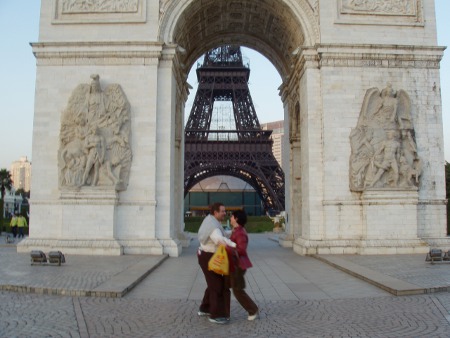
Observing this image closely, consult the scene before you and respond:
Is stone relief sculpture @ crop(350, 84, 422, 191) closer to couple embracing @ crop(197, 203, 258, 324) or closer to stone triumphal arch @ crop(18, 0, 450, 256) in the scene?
stone triumphal arch @ crop(18, 0, 450, 256)

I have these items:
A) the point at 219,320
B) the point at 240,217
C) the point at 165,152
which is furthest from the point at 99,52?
the point at 219,320

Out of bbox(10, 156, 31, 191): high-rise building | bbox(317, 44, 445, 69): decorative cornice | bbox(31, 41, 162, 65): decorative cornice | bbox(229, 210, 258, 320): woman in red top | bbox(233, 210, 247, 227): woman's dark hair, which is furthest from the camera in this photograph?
bbox(10, 156, 31, 191): high-rise building

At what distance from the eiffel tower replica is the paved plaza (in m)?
38.3

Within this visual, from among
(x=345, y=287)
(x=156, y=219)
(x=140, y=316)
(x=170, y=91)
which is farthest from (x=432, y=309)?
(x=170, y=91)

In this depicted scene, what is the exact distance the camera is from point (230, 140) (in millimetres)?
58531

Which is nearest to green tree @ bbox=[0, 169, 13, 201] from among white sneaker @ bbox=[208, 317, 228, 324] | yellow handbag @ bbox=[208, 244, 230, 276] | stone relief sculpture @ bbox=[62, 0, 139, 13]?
stone relief sculpture @ bbox=[62, 0, 139, 13]

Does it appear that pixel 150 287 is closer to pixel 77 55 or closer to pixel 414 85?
pixel 77 55

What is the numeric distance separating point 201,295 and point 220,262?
124 inches

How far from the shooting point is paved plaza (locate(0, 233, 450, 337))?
296 inches

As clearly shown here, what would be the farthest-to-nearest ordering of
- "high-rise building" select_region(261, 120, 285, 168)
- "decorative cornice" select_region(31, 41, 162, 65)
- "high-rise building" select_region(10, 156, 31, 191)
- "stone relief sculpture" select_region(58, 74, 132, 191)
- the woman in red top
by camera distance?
"high-rise building" select_region(261, 120, 285, 168), "high-rise building" select_region(10, 156, 31, 191), "decorative cornice" select_region(31, 41, 162, 65), "stone relief sculpture" select_region(58, 74, 132, 191), the woman in red top

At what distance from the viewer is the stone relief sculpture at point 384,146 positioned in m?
18.3

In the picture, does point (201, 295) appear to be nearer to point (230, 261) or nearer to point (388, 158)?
point (230, 261)

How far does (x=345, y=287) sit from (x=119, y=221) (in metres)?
9.87

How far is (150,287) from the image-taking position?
11.4m
